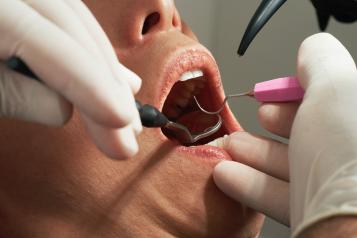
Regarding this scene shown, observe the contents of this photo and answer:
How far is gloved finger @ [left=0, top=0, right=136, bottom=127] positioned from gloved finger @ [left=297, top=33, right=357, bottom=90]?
0.34 m

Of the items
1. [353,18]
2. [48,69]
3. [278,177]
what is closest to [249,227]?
[278,177]

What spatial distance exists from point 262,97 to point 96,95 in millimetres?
392

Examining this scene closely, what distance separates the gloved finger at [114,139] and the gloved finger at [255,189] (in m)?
0.25

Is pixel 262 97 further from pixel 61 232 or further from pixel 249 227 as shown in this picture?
pixel 61 232

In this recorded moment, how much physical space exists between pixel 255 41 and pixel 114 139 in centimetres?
109

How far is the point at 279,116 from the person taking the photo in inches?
32.4

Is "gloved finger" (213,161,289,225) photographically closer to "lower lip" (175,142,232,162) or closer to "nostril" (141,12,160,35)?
"lower lip" (175,142,232,162)

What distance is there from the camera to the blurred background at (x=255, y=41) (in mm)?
1453

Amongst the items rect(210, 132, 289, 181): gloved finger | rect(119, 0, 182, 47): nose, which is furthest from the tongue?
rect(119, 0, 182, 47): nose

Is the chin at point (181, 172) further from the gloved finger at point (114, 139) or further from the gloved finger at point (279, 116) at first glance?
the gloved finger at point (114, 139)

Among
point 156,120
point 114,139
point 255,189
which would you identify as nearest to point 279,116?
point 255,189

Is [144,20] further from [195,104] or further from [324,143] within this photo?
[324,143]

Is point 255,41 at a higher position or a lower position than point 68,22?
lower

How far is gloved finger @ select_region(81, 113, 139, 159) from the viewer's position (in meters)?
0.57
